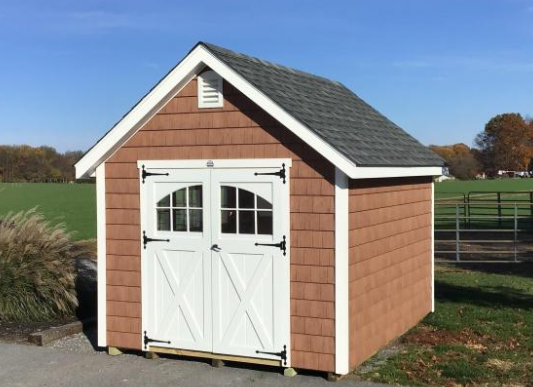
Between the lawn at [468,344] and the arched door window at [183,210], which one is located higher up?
the arched door window at [183,210]

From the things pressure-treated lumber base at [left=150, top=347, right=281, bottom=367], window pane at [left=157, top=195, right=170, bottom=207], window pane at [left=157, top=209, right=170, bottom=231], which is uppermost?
window pane at [left=157, top=195, right=170, bottom=207]

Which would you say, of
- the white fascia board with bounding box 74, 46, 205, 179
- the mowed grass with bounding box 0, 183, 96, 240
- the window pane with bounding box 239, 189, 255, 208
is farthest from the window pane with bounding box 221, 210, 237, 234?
the mowed grass with bounding box 0, 183, 96, 240

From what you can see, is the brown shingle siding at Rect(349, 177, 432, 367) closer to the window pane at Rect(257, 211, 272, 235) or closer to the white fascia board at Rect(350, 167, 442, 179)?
the white fascia board at Rect(350, 167, 442, 179)

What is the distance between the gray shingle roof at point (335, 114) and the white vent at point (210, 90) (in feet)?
0.89

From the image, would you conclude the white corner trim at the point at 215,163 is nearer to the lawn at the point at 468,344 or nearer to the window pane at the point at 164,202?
the window pane at the point at 164,202

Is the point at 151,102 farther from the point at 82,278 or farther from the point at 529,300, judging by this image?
the point at 529,300

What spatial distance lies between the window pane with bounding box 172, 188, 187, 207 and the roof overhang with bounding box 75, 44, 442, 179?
3.19ft

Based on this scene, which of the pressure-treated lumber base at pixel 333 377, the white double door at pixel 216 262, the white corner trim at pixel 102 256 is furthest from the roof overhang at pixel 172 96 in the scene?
the pressure-treated lumber base at pixel 333 377

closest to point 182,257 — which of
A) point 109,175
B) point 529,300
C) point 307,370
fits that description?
point 109,175

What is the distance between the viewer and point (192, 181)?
7.71 meters

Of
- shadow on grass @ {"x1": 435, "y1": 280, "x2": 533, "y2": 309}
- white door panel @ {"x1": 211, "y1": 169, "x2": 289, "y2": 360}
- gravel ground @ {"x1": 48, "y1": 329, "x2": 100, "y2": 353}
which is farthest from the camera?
shadow on grass @ {"x1": 435, "y1": 280, "x2": 533, "y2": 309}

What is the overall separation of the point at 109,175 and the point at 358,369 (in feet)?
12.4

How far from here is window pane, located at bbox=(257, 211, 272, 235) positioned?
739cm

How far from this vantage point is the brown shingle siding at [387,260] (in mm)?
7410
